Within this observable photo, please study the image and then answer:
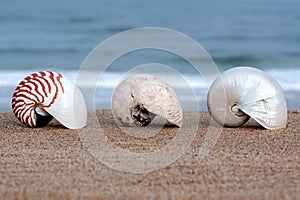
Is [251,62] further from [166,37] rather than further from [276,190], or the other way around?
[276,190]

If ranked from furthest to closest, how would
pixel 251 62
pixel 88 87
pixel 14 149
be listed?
pixel 251 62, pixel 88 87, pixel 14 149

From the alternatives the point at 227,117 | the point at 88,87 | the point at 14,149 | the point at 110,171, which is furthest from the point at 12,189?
the point at 88,87

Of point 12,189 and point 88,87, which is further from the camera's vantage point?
point 88,87

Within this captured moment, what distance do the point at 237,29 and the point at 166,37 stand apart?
13.8 feet

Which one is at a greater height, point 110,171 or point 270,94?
point 270,94

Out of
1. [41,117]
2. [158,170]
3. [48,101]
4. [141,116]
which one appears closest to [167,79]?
[141,116]

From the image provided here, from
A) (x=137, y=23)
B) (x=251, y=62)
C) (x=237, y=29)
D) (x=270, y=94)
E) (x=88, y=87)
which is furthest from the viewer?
(x=137, y=23)

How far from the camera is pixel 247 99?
5234 millimetres

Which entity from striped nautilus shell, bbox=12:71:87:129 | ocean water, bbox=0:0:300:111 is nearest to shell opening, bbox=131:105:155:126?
striped nautilus shell, bbox=12:71:87:129

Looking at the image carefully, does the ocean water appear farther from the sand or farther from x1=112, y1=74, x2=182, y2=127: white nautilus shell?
the sand

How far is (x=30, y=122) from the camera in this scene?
5.43 m

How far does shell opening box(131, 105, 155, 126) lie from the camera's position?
17.4ft

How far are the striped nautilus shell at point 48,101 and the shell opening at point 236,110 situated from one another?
1.39 meters

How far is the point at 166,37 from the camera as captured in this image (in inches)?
660
